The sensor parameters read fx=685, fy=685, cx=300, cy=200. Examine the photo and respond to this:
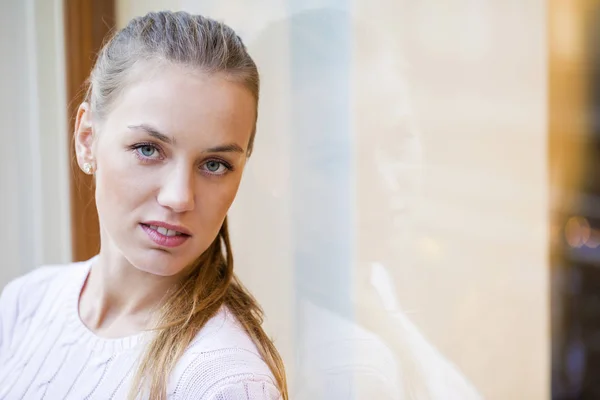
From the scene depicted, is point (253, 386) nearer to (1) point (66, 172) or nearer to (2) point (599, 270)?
(2) point (599, 270)

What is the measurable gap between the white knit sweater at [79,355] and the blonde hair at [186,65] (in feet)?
0.07

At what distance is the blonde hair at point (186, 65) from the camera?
0.97 meters

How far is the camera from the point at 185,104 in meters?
0.95

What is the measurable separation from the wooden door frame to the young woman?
0.45m

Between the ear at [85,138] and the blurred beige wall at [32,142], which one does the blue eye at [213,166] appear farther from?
the blurred beige wall at [32,142]

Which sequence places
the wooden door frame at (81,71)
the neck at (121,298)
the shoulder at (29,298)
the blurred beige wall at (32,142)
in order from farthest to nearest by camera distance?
1. the blurred beige wall at (32,142)
2. the wooden door frame at (81,71)
3. the shoulder at (29,298)
4. the neck at (121,298)

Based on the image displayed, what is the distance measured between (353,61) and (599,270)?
1.79ft

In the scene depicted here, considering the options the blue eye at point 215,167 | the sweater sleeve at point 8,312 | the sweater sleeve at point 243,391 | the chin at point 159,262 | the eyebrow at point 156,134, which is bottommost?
the sweater sleeve at point 243,391

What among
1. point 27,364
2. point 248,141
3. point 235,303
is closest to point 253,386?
point 235,303

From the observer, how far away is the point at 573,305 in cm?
81

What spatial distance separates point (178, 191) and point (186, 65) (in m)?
0.18

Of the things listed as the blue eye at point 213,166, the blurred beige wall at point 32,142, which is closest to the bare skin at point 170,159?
the blue eye at point 213,166

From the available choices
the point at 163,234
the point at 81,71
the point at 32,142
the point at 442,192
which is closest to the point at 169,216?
the point at 163,234

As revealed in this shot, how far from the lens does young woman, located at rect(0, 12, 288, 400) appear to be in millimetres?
947
